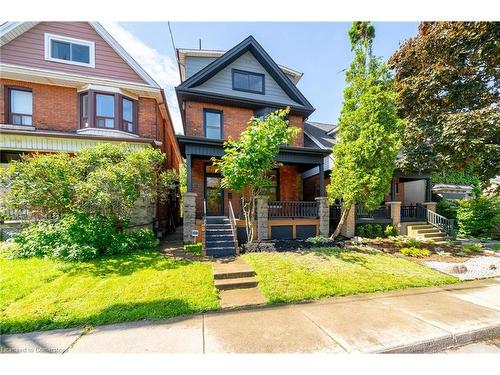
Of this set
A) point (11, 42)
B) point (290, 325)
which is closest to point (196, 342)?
point (290, 325)

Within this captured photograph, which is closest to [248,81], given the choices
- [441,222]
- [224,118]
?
[224,118]

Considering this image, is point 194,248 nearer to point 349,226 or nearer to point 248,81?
point 349,226

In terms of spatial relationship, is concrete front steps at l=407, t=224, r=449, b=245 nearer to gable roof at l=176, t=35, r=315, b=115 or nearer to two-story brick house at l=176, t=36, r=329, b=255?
two-story brick house at l=176, t=36, r=329, b=255

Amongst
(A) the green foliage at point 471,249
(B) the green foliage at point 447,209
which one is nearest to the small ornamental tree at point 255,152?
(A) the green foliage at point 471,249

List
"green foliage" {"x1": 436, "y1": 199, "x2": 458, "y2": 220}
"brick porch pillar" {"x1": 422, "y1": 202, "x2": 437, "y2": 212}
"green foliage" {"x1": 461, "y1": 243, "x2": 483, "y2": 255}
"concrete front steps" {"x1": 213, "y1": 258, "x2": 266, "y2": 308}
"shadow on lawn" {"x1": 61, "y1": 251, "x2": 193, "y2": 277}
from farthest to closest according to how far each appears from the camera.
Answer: "green foliage" {"x1": 436, "y1": 199, "x2": 458, "y2": 220} < "brick porch pillar" {"x1": 422, "y1": 202, "x2": 437, "y2": 212} < "green foliage" {"x1": 461, "y1": 243, "x2": 483, "y2": 255} < "shadow on lawn" {"x1": 61, "y1": 251, "x2": 193, "y2": 277} < "concrete front steps" {"x1": 213, "y1": 258, "x2": 266, "y2": 308}

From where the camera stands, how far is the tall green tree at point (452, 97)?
9938mm

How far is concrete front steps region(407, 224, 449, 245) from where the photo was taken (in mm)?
11547

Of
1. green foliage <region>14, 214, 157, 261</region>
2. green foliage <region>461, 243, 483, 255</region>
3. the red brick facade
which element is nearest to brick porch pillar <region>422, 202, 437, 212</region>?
green foliage <region>461, 243, 483, 255</region>

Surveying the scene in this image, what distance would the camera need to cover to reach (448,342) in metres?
3.51

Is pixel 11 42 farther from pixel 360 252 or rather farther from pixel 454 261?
pixel 454 261

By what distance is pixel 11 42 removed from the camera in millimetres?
10492

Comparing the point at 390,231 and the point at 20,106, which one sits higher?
the point at 20,106

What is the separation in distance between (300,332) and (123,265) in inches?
208

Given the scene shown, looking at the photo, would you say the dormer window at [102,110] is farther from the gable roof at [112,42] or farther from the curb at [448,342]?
the curb at [448,342]
